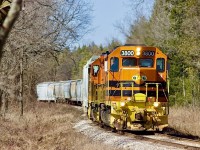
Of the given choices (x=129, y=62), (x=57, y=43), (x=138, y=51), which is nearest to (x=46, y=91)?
(x=57, y=43)

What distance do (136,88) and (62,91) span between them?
2991 cm

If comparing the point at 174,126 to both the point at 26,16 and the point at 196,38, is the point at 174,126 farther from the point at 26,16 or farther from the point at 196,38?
the point at 26,16

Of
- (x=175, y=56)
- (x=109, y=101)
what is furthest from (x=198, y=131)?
(x=175, y=56)

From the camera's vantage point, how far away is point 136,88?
16719 mm

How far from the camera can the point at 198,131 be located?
17.2 m

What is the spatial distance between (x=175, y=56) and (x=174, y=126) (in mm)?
16008

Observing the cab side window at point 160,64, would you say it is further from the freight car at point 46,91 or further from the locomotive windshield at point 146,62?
the freight car at point 46,91

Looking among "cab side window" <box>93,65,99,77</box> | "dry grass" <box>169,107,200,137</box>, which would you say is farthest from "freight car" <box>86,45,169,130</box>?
"cab side window" <box>93,65,99,77</box>

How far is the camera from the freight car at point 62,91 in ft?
125

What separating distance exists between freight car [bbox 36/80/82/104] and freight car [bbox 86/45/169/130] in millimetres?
18290

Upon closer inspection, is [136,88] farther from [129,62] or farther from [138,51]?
[138,51]

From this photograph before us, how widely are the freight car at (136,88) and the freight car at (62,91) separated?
18.3 metres

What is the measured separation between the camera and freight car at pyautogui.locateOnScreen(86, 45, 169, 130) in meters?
16.2

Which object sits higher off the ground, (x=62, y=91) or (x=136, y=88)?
(x=62, y=91)
